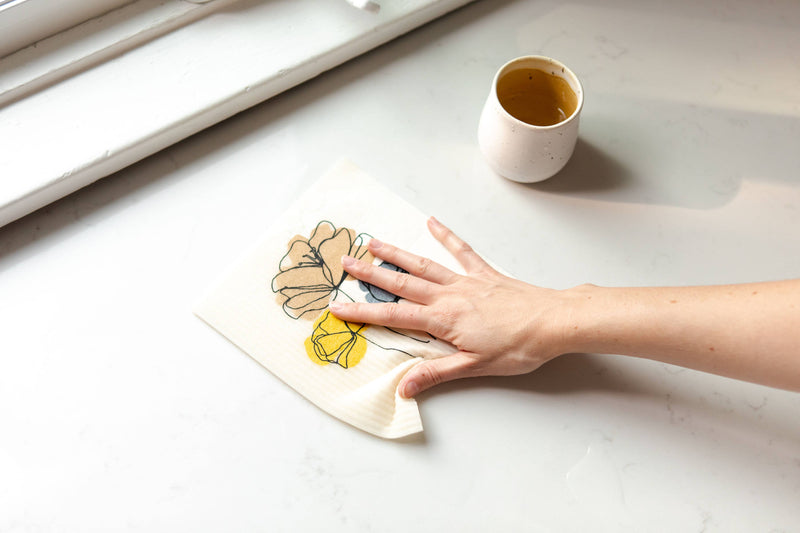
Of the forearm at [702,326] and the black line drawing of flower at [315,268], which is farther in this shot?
the black line drawing of flower at [315,268]

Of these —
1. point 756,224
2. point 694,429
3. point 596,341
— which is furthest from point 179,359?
point 756,224

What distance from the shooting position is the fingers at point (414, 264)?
0.62 m

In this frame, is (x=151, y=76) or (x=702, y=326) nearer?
(x=702, y=326)

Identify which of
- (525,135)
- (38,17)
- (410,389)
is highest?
(38,17)

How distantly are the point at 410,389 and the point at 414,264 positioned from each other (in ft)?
0.44

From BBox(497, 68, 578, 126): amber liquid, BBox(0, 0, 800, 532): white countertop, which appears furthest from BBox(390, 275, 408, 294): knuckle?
BBox(497, 68, 578, 126): amber liquid

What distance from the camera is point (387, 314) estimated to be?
598 millimetres

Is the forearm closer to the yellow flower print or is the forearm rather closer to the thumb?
the thumb

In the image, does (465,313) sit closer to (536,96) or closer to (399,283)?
(399,283)

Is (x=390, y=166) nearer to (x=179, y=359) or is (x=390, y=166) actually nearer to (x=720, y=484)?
(x=179, y=359)

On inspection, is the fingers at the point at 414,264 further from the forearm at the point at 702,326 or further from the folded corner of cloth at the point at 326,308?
the forearm at the point at 702,326

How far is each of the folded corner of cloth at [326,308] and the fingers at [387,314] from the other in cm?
1

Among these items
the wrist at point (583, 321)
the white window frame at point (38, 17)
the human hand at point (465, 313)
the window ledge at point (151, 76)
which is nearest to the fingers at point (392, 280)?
the human hand at point (465, 313)

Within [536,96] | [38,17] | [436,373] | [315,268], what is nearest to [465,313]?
[436,373]
